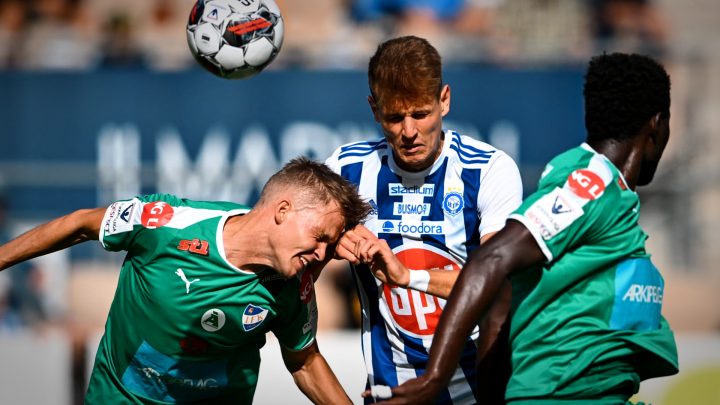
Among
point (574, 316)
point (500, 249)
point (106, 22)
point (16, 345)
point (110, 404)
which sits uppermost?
point (106, 22)

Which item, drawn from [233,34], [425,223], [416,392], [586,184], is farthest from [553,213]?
[233,34]

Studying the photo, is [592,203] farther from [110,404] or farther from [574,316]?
[110,404]

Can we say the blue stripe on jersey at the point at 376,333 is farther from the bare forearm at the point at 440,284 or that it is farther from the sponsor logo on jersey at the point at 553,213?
the sponsor logo on jersey at the point at 553,213

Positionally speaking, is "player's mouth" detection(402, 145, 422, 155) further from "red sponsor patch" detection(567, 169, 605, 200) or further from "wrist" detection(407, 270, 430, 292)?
"red sponsor patch" detection(567, 169, 605, 200)

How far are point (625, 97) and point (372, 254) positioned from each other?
1.22 metres

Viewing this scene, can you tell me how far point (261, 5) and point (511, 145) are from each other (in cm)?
621

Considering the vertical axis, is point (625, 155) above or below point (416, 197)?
above

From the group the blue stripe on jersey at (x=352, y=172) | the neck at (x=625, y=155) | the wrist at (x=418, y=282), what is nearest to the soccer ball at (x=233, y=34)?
the blue stripe on jersey at (x=352, y=172)

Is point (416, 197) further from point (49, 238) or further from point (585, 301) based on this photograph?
point (49, 238)

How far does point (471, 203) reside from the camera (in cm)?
459

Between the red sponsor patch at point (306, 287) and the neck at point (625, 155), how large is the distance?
1504 millimetres

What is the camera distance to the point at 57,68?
445 inches

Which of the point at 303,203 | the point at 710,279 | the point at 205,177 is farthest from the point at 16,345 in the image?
the point at 710,279

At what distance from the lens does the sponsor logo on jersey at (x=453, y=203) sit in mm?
4609
